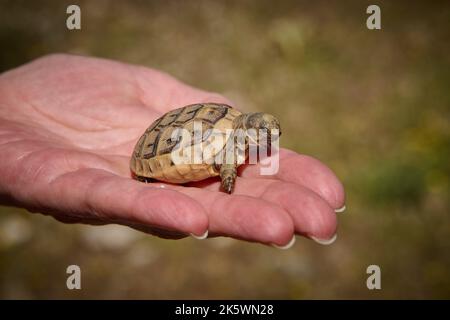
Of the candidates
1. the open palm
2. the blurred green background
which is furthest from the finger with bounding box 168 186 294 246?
the blurred green background

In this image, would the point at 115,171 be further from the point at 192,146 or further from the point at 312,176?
the point at 312,176

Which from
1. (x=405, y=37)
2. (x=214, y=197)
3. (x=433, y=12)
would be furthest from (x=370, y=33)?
(x=214, y=197)

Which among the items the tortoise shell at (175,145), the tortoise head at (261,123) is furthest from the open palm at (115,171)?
the tortoise head at (261,123)

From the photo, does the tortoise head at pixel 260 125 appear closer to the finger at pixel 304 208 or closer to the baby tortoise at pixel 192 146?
the baby tortoise at pixel 192 146

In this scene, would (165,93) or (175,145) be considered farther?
(165,93)

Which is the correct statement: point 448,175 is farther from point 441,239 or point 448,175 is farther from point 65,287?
point 65,287

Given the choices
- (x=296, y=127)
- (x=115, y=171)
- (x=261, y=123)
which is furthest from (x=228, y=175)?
(x=296, y=127)

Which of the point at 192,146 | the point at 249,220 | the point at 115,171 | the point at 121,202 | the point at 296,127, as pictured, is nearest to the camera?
the point at 249,220
